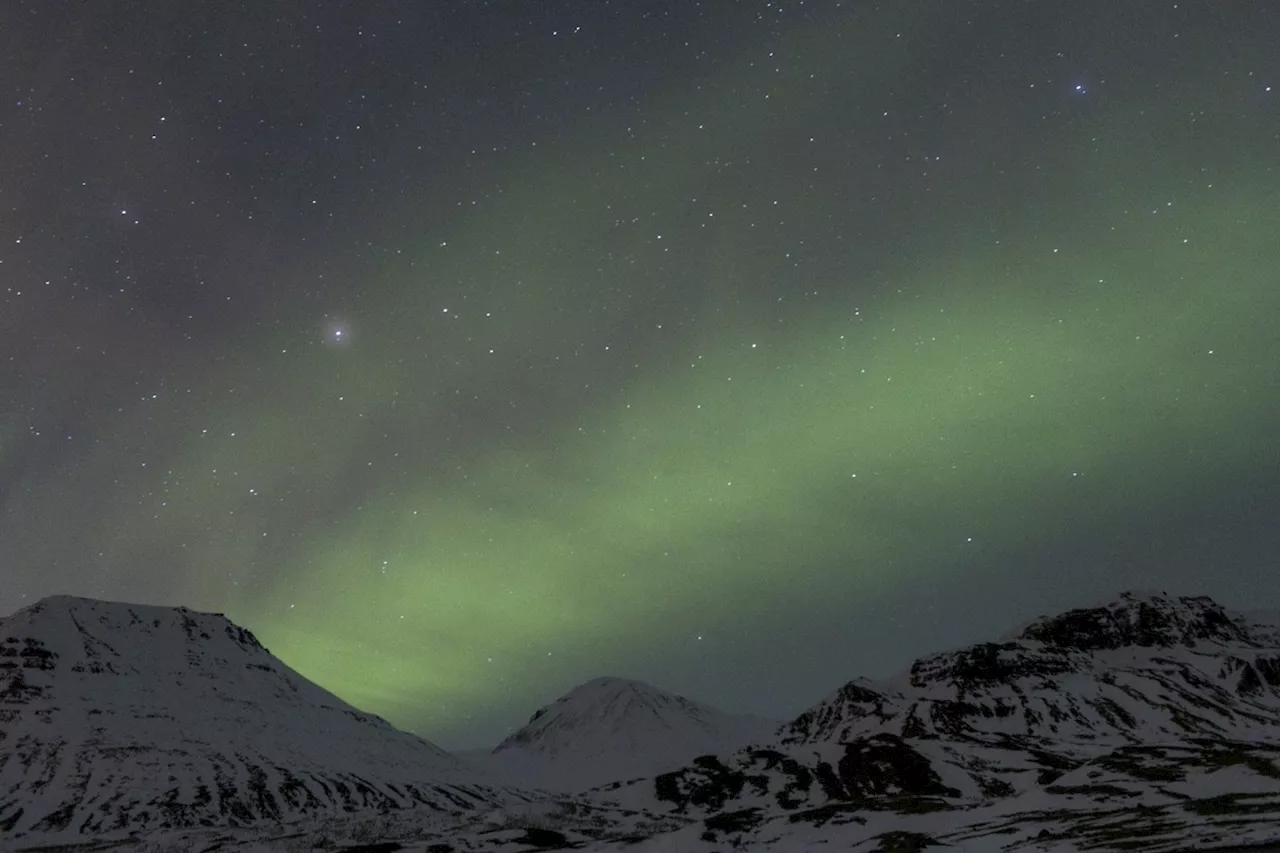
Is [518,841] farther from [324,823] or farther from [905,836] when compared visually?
[324,823]

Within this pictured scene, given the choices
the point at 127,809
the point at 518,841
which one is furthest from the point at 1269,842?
the point at 127,809

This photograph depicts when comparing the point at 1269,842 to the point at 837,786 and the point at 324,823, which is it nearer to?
the point at 837,786

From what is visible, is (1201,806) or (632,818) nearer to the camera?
(1201,806)

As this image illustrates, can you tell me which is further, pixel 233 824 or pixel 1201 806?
pixel 233 824

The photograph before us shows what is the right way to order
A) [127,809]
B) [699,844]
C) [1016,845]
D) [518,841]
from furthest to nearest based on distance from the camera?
1. [127,809]
2. [518,841]
3. [699,844]
4. [1016,845]

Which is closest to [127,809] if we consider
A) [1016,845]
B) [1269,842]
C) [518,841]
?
[518,841]

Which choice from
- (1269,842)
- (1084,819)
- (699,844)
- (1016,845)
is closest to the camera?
(1269,842)

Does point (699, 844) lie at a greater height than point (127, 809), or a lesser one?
lesser

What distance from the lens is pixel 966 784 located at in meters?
195

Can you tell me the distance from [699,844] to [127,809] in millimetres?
141198

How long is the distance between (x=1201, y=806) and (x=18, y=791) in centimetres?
21443

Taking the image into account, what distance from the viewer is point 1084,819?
93.5 m

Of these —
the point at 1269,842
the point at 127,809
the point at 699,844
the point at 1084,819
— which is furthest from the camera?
the point at 127,809

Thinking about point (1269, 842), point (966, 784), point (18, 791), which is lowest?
point (1269, 842)
